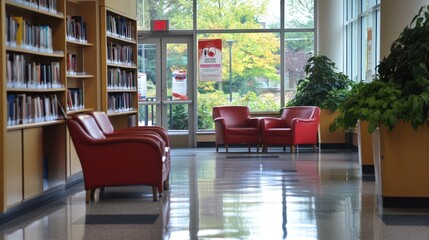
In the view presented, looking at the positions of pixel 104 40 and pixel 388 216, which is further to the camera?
pixel 104 40

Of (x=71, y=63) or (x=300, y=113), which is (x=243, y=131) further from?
(x=71, y=63)

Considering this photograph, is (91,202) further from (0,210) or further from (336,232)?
(336,232)

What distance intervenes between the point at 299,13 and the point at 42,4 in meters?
9.06

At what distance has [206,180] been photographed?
9.12 meters

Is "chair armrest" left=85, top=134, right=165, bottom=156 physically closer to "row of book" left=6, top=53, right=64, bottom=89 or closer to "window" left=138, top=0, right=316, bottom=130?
"row of book" left=6, top=53, right=64, bottom=89

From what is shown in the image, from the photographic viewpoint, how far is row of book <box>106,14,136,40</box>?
396 inches

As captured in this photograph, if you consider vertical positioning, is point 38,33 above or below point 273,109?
above

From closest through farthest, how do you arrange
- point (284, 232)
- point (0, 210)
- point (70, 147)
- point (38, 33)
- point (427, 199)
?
1. point (284, 232)
2. point (0, 210)
3. point (427, 199)
4. point (38, 33)
5. point (70, 147)

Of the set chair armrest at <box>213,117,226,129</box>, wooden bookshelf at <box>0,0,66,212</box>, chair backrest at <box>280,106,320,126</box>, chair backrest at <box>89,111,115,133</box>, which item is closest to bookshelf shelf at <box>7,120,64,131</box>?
wooden bookshelf at <box>0,0,66,212</box>

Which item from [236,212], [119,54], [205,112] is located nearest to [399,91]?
[236,212]

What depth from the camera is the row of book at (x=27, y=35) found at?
655cm

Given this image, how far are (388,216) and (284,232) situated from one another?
126 centimetres

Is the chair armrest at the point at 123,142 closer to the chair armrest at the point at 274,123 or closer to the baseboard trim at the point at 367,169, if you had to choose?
the baseboard trim at the point at 367,169

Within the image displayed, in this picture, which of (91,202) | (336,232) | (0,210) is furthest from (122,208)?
(336,232)
